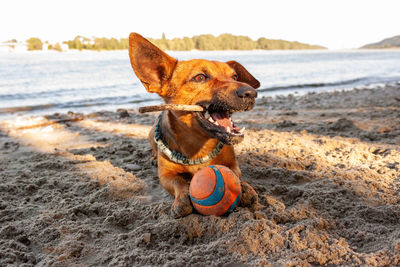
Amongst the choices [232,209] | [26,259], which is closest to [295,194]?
[232,209]

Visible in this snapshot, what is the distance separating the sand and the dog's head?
737 millimetres

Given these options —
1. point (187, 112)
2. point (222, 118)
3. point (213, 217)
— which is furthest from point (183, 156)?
point (213, 217)

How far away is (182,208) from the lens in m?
2.42

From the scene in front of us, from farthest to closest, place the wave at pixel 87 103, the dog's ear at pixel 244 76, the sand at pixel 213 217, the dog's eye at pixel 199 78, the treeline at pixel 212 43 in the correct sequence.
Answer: the treeline at pixel 212 43, the wave at pixel 87 103, the dog's ear at pixel 244 76, the dog's eye at pixel 199 78, the sand at pixel 213 217

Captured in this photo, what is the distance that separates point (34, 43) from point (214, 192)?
63.2 meters

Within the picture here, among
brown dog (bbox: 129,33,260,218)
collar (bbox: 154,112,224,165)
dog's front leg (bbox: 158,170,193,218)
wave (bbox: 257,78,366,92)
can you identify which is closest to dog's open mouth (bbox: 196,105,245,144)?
brown dog (bbox: 129,33,260,218)

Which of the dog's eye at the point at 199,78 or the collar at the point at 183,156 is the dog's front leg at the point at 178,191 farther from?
the dog's eye at the point at 199,78

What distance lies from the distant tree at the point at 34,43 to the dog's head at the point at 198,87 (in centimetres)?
6179

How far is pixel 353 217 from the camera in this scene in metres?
2.40

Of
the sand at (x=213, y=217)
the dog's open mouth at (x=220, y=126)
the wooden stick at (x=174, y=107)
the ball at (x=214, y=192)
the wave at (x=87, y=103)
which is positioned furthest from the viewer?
the wave at (x=87, y=103)

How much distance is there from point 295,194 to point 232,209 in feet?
2.49

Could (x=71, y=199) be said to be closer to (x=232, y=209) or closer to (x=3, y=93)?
(x=232, y=209)

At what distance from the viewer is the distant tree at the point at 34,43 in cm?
5567

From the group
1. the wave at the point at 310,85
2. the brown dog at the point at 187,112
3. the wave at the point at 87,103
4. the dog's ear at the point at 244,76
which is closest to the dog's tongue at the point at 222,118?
the brown dog at the point at 187,112
